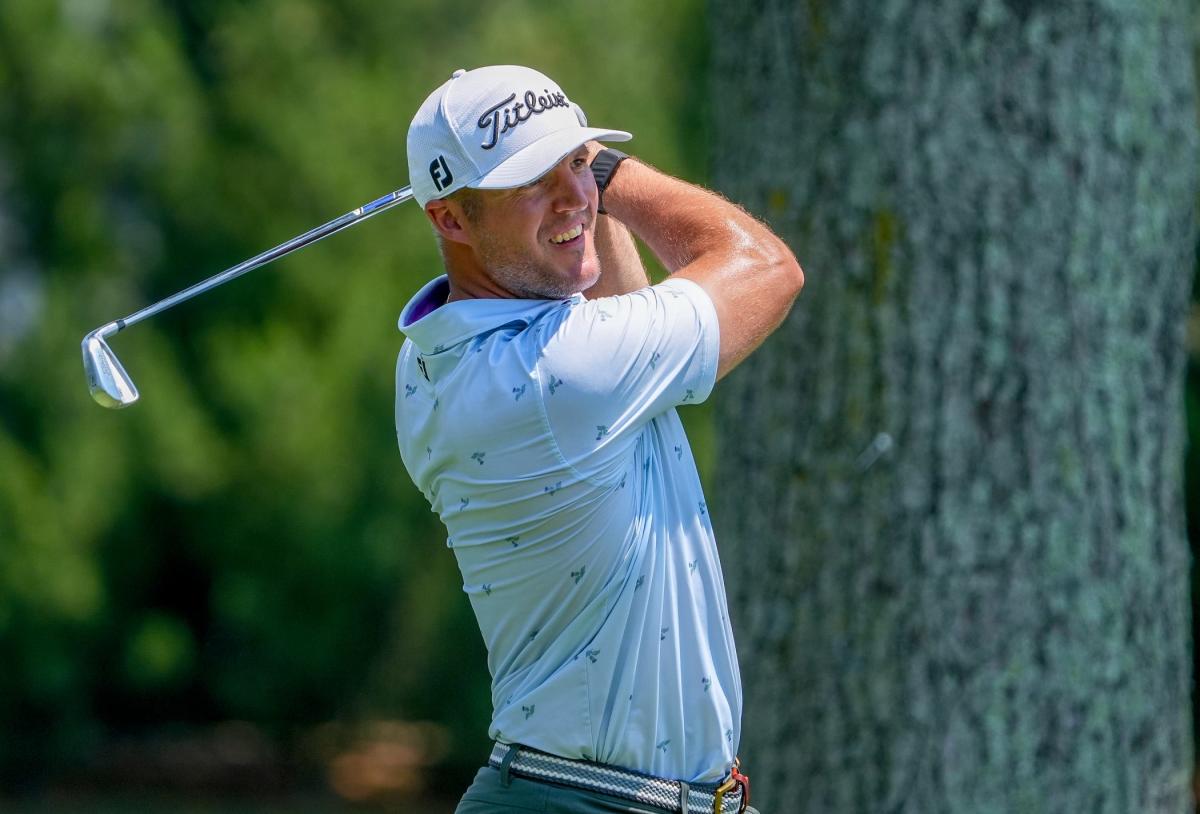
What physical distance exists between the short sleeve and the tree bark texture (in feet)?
3.92

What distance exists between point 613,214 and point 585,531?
0.56 meters

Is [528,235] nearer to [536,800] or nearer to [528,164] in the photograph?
[528,164]

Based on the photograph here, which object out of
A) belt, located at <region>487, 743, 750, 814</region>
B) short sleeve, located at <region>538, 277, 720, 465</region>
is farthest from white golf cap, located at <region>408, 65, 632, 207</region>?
belt, located at <region>487, 743, 750, 814</region>

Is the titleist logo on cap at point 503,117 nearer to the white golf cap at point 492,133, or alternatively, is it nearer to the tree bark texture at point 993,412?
the white golf cap at point 492,133

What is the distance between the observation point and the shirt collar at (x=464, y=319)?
7.69ft

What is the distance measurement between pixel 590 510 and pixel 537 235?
0.40m

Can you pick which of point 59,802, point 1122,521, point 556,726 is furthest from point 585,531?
point 59,802

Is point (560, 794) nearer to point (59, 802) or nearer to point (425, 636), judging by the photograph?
point (425, 636)

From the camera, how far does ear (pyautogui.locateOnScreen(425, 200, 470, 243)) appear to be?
2438 millimetres

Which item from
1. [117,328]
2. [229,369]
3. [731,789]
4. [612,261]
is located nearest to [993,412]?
[612,261]

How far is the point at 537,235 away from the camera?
2418 mm

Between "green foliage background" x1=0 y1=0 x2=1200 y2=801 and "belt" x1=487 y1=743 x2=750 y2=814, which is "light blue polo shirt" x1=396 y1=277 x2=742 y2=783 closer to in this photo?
"belt" x1=487 y1=743 x2=750 y2=814

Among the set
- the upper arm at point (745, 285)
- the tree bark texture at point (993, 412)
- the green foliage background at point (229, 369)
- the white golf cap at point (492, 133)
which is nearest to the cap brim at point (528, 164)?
the white golf cap at point (492, 133)

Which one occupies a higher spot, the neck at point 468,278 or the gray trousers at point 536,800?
the neck at point 468,278
